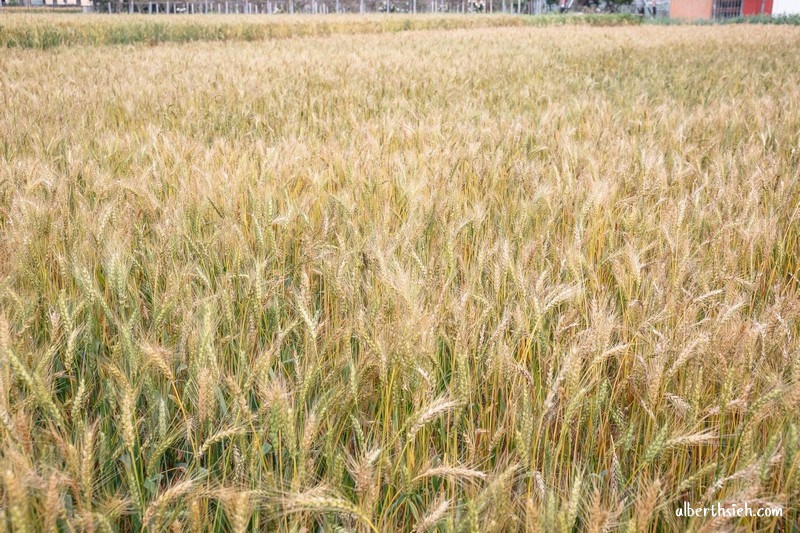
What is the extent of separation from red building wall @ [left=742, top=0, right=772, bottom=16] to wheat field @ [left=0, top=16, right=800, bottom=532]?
34.9 m

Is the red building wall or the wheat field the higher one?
the red building wall

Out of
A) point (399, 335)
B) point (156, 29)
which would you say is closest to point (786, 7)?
point (156, 29)

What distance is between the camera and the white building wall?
29625 mm

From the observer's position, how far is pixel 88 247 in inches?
63.2

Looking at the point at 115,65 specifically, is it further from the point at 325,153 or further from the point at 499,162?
the point at 499,162

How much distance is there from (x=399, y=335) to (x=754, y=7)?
3939cm

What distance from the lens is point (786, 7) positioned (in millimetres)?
30031

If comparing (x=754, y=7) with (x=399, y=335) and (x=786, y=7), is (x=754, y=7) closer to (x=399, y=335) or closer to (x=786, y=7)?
(x=786, y=7)

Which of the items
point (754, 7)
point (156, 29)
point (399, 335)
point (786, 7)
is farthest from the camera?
point (754, 7)

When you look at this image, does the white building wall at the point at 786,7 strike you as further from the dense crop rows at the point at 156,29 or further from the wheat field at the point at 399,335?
the wheat field at the point at 399,335

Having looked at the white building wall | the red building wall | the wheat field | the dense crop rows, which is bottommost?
the wheat field

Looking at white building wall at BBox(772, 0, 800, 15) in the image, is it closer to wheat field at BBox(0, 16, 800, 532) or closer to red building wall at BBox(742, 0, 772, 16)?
red building wall at BBox(742, 0, 772, 16)

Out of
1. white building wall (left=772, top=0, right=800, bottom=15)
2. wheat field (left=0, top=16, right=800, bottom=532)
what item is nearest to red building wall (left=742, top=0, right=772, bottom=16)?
white building wall (left=772, top=0, right=800, bottom=15)

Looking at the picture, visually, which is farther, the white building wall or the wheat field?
the white building wall
